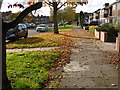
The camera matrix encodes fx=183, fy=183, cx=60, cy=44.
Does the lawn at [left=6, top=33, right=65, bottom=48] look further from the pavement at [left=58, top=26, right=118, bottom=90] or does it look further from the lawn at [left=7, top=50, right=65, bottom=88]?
the pavement at [left=58, top=26, right=118, bottom=90]

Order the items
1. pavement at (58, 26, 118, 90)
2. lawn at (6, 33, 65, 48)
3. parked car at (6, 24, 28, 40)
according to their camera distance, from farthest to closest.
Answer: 1. parked car at (6, 24, 28, 40)
2. lawn at (6, 33, 65, 48)
3. pavement at (58, 26, 118, 90)

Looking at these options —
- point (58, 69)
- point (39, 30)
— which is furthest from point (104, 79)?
point (39, 30)

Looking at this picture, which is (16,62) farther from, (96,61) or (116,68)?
(116,68)

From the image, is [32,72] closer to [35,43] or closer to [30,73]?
[30,73]

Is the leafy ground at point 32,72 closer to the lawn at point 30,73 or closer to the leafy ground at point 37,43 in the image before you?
the lawn at point 30,73

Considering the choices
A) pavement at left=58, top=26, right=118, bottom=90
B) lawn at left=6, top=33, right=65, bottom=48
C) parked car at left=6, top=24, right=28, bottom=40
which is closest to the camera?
pavement at left=58, top=26, right=118, bottom=90

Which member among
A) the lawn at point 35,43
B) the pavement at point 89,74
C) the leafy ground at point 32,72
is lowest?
the pavement at point 89,74

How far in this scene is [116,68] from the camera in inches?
255

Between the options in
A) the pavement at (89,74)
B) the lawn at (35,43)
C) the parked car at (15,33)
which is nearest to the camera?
the pavement at (89,74)

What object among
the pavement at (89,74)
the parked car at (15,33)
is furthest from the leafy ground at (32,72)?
the parked car at (15,33)

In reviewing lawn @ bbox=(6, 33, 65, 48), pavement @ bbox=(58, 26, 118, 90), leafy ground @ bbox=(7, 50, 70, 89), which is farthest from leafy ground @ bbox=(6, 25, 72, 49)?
pavement @ bbox=(58, 26, 118, 90)

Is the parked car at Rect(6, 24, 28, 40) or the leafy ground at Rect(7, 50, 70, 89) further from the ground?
the parked car at Rect(6, 24, 28, 40)

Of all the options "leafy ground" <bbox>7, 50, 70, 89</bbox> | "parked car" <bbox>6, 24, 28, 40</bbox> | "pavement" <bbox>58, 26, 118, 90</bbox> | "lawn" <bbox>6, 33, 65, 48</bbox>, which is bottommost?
"pavement" <bbox>58, 26, 118, 90</bbox>

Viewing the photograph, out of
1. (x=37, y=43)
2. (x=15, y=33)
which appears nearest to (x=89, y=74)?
(x=37, y=43)
